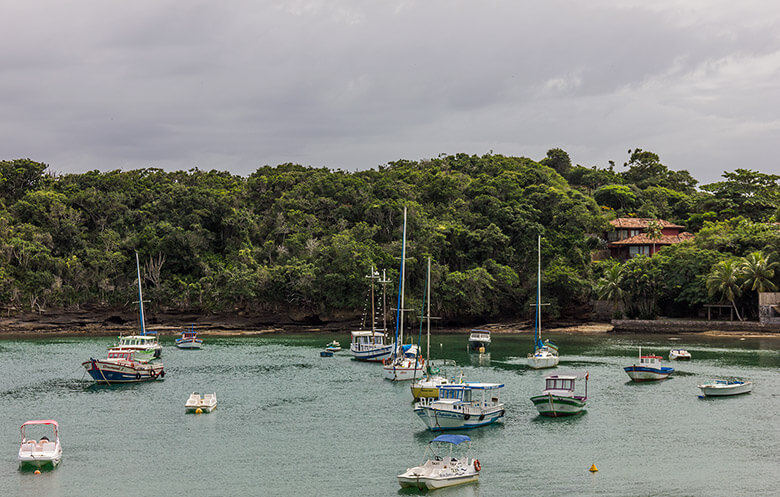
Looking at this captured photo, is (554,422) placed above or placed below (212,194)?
below

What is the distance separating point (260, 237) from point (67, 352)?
50.1 m

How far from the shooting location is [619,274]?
114m

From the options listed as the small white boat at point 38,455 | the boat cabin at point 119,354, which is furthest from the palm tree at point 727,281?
the small white boat at point 38,455

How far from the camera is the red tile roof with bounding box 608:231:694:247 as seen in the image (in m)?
130

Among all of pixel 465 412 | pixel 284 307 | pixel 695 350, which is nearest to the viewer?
pixel 465 412

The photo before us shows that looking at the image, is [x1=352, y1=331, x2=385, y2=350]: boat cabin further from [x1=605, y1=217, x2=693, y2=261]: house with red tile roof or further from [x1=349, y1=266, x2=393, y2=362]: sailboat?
[x1=605, y1=217, x2=693, y2=261]: house with red tile roof

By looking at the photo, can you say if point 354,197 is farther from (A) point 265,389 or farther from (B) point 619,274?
(A) point 265,389

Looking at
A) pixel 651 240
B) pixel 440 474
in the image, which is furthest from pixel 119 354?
pixel 651 240

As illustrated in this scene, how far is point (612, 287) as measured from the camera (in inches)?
4483

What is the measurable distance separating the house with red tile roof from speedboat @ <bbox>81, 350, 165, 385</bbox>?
8671 centimetres

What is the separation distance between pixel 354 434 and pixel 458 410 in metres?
6.28

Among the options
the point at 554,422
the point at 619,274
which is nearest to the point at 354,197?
the point at 619,274

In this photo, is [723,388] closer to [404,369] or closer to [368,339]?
[404,369]

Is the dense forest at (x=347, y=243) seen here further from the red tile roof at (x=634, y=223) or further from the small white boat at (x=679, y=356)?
the small white boat at (x=679, y=356)
